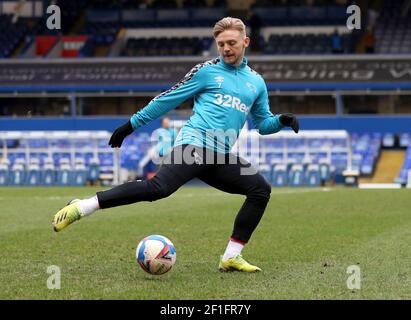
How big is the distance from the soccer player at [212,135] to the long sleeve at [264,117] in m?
0.06

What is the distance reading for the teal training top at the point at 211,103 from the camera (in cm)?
817

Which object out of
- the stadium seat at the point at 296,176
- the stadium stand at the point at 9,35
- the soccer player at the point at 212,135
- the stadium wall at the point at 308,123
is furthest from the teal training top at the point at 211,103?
the stadium stand at the point at 9,35

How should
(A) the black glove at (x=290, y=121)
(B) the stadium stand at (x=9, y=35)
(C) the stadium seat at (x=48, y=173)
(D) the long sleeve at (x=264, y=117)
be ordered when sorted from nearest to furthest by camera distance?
(A) the black glove at (x=290, y=121) < (D) the long sleeve at (x=264, y=117) < (C) the stadium seat at (x=48, y=173) < (B) the stadium stand at (x=9, y=35)

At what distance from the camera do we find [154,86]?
3797cm

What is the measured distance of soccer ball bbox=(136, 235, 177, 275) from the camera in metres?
8.03

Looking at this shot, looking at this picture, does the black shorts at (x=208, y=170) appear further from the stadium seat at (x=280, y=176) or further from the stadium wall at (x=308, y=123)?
the stadium wall at (x=308, y=123)

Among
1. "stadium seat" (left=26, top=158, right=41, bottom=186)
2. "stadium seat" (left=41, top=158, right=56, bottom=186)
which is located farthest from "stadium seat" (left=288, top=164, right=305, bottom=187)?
"stadium seat" (left=26, top=158, right=41, bottom=186)

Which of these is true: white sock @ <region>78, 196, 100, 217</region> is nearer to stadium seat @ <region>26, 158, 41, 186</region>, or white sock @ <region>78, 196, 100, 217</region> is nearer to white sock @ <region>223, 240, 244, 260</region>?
white sock @ <region>223, 240, 244, 260</region>

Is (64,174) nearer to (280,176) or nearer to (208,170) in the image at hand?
(280,176)

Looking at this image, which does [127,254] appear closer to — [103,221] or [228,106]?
[228,106]

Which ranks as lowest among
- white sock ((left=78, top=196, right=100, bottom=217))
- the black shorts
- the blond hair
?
white sock ((left=78, top=196, right=100, bottom=217))

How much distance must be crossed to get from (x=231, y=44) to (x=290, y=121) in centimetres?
85

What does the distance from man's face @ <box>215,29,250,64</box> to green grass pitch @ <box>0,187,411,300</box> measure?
1852 millimetres
